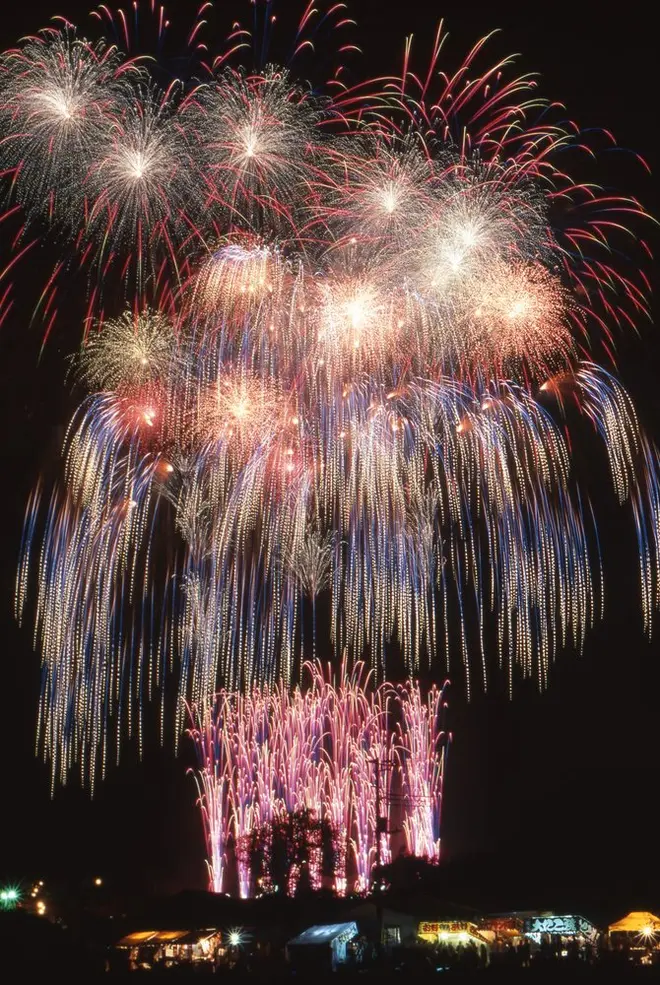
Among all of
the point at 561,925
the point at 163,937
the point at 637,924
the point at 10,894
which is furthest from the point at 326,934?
the point at 10,894

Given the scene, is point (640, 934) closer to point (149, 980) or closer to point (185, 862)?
point (149, 980)

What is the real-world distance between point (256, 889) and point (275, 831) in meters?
3.75

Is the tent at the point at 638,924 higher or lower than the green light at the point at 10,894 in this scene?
lower

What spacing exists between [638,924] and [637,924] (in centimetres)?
4

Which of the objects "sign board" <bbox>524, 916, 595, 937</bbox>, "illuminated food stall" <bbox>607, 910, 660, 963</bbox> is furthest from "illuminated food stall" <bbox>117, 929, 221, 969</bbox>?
"illuminated food stall" <bbox>607, 910, 660, 963</bbox>

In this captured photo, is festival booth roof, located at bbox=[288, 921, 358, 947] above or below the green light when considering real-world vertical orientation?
below

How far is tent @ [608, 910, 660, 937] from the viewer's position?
24.2 metres

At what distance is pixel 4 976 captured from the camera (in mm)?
11719

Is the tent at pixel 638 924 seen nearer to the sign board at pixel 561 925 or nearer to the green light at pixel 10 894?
the sign board at pixel 561 925

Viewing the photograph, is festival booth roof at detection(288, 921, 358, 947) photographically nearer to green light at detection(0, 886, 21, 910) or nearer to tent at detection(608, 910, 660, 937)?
tent at detection(608, 910, 660, 937)

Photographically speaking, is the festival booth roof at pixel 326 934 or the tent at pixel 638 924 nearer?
the tent at pixel 638 924

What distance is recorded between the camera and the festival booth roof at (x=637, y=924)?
24250 millimetres

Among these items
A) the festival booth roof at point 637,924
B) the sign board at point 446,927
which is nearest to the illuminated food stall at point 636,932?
the festival booth roof at point 637,924

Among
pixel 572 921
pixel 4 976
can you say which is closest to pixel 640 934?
pixel 572 921
